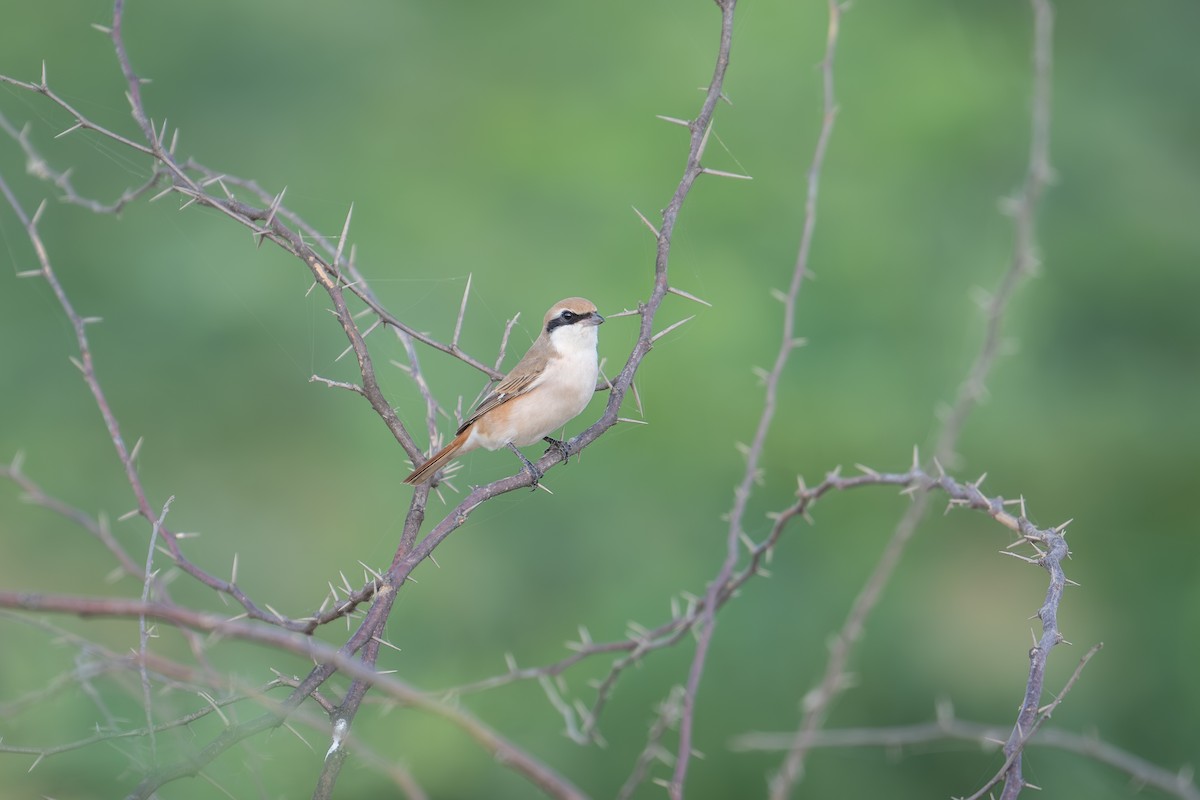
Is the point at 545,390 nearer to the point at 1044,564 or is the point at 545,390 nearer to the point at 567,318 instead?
the point at 567,318

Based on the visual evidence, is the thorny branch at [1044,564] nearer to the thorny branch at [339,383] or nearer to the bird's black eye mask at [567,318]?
the thorny branch at [339,383]

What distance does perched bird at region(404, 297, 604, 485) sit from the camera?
4523mm

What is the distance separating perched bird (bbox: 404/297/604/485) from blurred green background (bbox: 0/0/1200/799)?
103 cm

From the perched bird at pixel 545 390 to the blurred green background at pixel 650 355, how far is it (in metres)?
1.03

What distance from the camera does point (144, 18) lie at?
9781 mm

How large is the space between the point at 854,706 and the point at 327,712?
401 centimetres

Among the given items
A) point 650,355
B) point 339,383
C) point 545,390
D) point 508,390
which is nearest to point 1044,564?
point 339,383

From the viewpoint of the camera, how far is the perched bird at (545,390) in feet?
14.8

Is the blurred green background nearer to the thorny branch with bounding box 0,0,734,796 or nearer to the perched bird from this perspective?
the perched bird

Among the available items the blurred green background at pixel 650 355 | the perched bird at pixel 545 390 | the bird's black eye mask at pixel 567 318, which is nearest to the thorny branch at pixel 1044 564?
the perched bird at pixel 545 390

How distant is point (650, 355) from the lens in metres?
7.20

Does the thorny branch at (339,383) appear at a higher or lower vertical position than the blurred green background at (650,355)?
higher

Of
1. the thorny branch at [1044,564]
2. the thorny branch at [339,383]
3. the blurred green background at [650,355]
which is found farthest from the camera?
the blurred green background at [650,355]

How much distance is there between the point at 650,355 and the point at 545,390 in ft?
8.77
